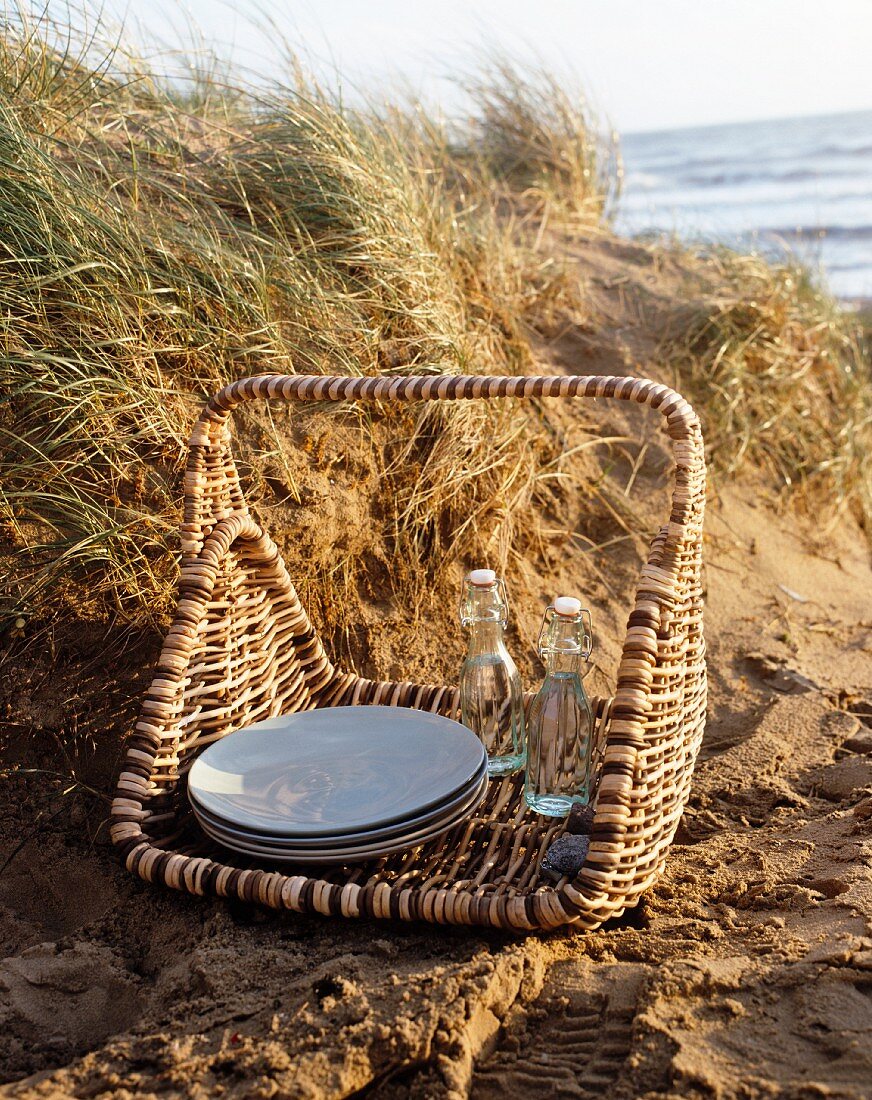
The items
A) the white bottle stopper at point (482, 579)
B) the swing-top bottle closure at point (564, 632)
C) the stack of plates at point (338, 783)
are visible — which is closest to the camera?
the stack of plates at point (338, 783)

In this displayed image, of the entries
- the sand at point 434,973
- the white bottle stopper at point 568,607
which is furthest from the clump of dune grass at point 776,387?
the white bottle stopper at point 568,607

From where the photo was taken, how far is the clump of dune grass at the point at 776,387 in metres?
3.82

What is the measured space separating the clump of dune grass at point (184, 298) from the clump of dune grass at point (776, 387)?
25.0 inches

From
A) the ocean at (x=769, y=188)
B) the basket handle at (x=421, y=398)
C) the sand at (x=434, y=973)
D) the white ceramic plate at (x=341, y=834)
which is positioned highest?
the ocean at (x=769, y=188)

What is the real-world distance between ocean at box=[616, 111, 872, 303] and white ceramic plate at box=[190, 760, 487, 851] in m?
3.50

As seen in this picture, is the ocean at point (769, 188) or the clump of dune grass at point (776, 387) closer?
the clump of dune grass at point (776, 387)

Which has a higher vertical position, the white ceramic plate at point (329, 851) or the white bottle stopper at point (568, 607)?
the white bottle stopper at point (568, 607)

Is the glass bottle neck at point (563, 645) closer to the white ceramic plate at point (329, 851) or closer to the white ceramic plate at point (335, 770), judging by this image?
the white ceramic plate at point (335, 770)

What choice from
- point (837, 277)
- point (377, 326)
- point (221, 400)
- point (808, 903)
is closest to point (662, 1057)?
point (808, 903)

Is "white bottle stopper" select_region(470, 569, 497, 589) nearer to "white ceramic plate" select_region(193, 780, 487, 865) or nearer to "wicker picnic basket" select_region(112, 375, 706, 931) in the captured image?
"wicker picnic basket" select_region(112, 375, 706, 931)

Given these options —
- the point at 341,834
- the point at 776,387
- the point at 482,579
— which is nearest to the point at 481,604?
the point at 482,579

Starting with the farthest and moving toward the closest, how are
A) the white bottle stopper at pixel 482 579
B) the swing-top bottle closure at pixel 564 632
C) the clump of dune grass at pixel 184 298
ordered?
the clump of dune grass at pixel 184 298, the white bottle stopper at pixel 482 579, the swing-top bottle closure at pixel 564 632

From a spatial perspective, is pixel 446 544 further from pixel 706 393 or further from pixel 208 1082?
pixel 208 1082

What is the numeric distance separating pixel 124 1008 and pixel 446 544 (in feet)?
5.24
